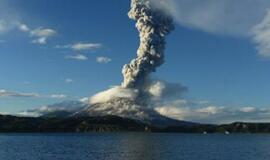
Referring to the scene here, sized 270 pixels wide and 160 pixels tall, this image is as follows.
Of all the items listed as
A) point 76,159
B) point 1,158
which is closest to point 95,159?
point 76,159

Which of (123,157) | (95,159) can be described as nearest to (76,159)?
(95,159)

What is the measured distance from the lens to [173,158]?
92250mm

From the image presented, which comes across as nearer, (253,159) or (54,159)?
(54,159)

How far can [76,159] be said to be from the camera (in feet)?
288

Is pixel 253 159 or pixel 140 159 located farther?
pixel 253 159

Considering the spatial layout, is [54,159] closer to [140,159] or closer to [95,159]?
[95,159]

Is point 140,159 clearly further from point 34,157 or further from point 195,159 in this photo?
point 34,157

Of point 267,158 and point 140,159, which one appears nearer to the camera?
point 140,159

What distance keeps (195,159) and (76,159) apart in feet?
70.6

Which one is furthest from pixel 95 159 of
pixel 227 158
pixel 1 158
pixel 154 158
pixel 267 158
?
pixel 267 158

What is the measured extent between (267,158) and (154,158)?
22.4 metres

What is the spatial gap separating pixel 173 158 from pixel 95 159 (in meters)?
14.4

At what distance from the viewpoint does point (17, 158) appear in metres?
89.8

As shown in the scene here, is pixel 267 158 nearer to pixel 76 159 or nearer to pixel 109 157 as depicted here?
pixel 109 157
